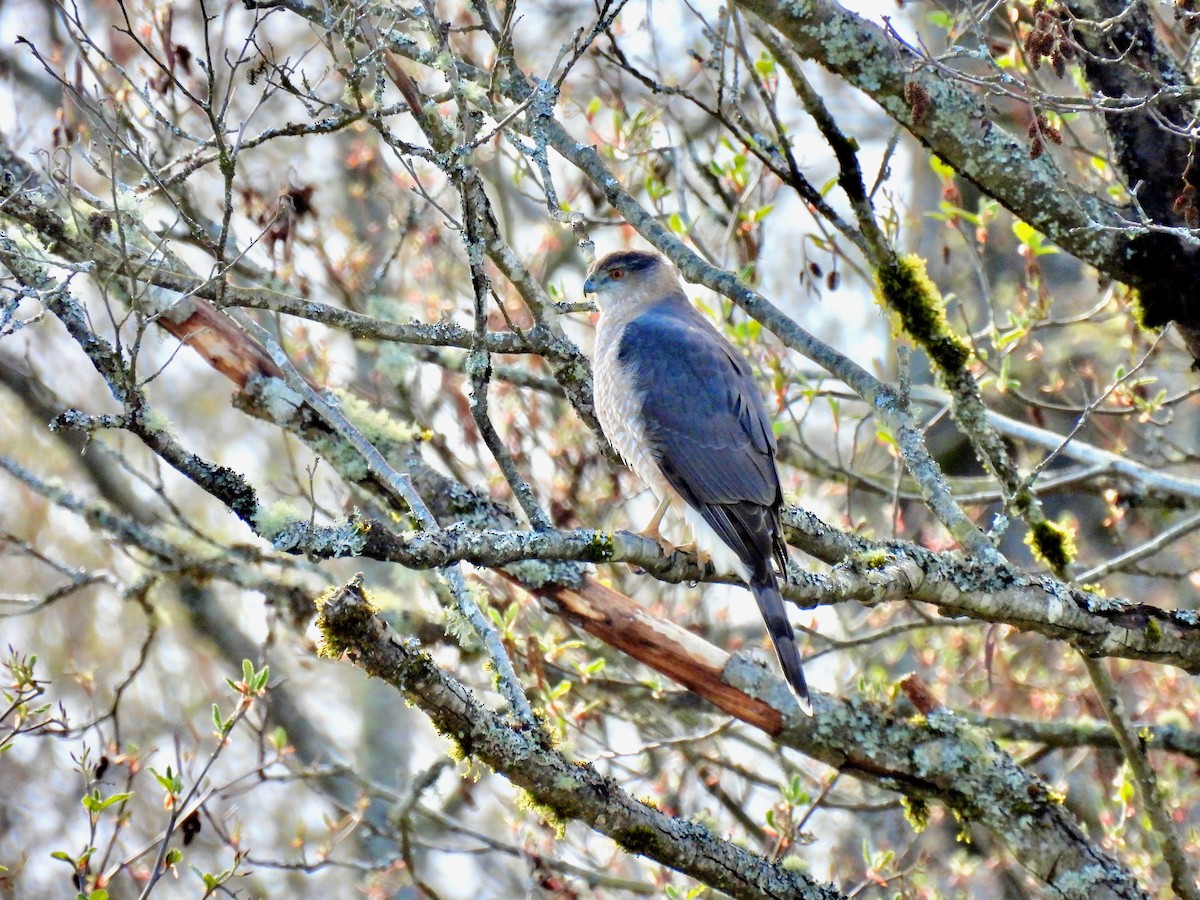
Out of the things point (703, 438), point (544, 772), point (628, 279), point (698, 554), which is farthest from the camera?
point (628, 279)

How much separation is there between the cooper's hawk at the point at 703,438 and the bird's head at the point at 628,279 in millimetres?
240

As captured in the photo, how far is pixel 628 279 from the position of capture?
559cm

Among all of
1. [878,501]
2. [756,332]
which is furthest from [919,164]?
[756,332]

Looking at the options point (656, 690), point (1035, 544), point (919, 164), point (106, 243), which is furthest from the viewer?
point (919, 164)

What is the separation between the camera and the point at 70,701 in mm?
9305

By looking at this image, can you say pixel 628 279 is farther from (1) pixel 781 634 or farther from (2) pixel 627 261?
(1) pixel 781 634

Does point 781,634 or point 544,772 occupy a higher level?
point 781,634

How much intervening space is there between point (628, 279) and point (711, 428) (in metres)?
1.20

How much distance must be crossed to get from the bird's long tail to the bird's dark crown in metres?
2.06

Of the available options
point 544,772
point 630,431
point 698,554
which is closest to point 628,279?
point 630,431

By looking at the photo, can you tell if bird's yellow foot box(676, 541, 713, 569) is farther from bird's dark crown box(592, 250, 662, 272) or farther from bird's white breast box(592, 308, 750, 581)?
bird's dark crown box(592, 250, 662, 272)

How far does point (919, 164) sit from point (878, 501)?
2588 mm

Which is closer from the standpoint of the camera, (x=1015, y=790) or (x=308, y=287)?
(x=1015, y=790)

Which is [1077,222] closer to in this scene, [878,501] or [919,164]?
[878,501]
